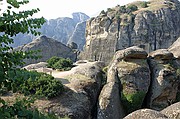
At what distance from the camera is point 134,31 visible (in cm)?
6328

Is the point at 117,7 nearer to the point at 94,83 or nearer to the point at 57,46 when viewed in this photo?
the point at 57,46

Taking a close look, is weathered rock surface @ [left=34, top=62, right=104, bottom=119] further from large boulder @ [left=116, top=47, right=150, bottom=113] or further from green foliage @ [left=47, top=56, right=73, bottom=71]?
green foliage @ [left=47, top=56, right=73, bottom=71]

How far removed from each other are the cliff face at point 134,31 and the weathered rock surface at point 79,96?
40.5m

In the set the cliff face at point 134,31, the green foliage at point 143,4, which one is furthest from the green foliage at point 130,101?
the green foliage at point 143,4

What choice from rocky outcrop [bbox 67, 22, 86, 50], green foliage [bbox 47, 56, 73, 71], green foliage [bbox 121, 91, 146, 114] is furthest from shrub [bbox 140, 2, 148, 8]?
rocky outcrop [bbox 67, 22, 86, 50]

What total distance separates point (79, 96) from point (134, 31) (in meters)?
46.0

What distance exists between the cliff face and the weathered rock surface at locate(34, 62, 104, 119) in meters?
40.5

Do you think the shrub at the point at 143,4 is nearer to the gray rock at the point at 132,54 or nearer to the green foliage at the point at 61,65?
the green foliage at the point at 61,65

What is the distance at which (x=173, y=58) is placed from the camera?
2381cm

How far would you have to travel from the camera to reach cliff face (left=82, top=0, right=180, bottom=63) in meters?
63.0

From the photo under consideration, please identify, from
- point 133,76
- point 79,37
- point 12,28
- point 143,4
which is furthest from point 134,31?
point 79,37

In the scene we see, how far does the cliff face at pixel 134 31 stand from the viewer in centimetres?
6297

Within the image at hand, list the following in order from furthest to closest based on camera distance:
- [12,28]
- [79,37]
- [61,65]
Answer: [79,37]
[61,65]
[12,28]

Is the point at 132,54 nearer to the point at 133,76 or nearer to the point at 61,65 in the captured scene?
the point at 133,76
